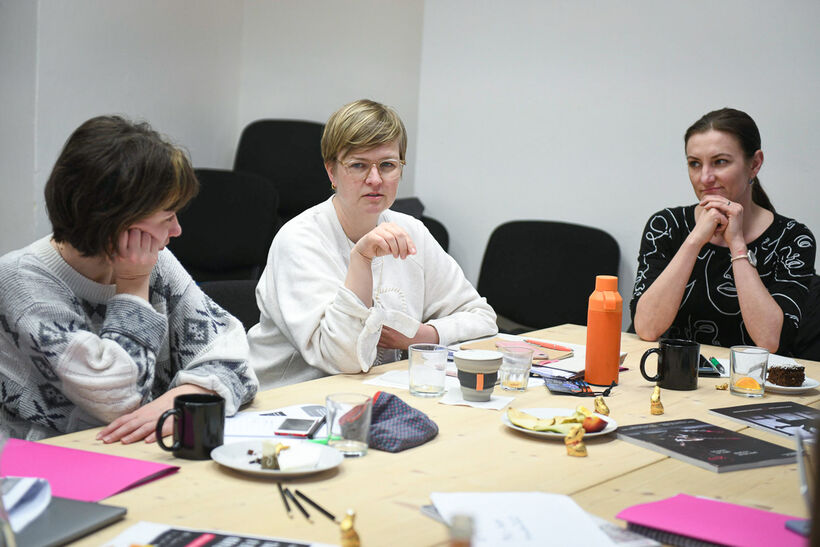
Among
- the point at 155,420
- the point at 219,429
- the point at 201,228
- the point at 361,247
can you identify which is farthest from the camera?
the point at 201,228

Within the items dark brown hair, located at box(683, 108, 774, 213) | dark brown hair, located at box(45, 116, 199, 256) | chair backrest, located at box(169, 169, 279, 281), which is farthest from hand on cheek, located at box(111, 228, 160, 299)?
chair backrest, located at box(169, 169, 279, 281)

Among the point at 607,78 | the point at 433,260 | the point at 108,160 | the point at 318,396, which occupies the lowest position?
the point at 318,396

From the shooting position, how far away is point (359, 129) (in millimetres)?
2201

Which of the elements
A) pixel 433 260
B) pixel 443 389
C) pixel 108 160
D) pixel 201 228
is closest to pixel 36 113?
pixel 201 228

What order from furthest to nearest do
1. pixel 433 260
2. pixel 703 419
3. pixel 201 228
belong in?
pixel 201 228, pixel 433 260, pixel 703 419

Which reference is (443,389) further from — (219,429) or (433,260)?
(433,260)

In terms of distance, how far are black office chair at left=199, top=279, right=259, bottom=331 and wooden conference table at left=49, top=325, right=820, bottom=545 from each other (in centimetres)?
79

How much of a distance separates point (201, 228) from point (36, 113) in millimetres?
828

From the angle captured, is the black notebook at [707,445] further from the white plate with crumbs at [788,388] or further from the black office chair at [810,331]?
the black office chair at [810,331]

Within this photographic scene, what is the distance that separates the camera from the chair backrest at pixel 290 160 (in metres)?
4.14

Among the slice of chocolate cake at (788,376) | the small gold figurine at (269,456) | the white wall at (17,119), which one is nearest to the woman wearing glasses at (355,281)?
the small gold figurine at (269,456)

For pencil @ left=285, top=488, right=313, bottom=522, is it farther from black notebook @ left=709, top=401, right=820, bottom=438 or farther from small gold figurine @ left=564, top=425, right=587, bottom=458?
black notebook @ left=709, top=401, right=820, bottom=438

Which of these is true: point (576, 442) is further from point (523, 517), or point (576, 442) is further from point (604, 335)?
point (604, 335)

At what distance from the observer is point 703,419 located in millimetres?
1663
